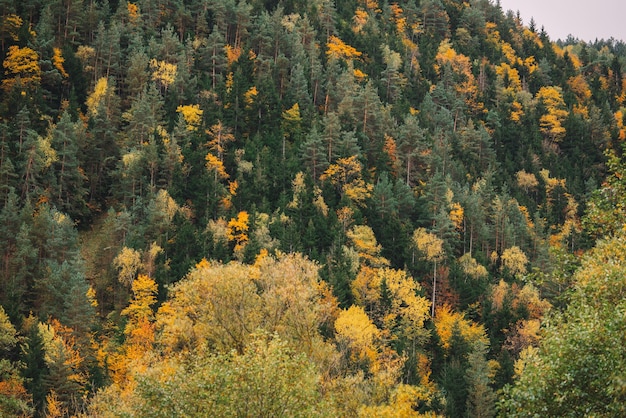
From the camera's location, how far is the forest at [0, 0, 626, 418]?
2616cm

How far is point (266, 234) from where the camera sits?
8562cm

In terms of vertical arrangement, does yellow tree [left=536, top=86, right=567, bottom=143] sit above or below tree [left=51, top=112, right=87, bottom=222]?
above

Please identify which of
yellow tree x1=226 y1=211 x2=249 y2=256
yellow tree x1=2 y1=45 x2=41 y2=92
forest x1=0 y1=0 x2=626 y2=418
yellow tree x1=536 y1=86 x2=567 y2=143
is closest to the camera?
forest x1=0 y1=0 x2=626 y2=418

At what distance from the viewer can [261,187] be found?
97875mm

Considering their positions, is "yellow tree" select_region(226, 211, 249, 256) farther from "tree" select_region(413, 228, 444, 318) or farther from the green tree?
the green tree

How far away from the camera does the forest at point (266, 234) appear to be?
2616 centimetres

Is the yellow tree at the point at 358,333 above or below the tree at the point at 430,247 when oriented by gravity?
below

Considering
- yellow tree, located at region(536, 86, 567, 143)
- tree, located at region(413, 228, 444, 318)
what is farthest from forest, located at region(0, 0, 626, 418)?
yellow tree, located at region(536, 86, 567, 143)

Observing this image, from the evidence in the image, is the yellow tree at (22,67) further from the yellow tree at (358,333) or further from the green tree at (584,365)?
the green tree at (584,365)

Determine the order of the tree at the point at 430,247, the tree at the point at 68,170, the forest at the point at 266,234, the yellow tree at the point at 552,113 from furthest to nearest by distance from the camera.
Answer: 1. the yellow tree at the point at 552,113
2. the tree at the point at 430,247
3. the tree at the point at 68,170
4. the forest at the point at 266,234

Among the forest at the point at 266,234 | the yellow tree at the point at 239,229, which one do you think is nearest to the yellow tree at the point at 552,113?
the forest at the point at 266,234

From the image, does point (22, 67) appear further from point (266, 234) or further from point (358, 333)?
point (358, 333)

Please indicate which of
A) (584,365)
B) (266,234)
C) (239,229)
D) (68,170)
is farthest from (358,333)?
(68,170)

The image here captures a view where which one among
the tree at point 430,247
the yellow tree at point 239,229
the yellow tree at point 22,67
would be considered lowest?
the yellow tree at point 239,229
